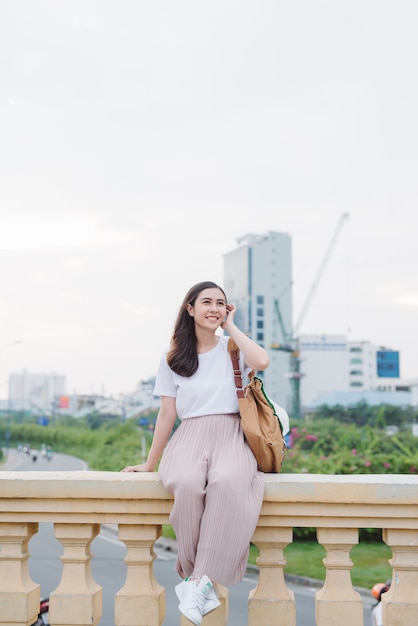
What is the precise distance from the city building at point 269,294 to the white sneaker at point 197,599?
118406 millimetres

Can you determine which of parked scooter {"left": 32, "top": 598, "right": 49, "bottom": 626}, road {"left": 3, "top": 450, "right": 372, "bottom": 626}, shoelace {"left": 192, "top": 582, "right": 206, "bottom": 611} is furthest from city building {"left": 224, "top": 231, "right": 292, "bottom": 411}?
shoelace {"left": 192, "top": 582, "right": 206, "bottom": 611}

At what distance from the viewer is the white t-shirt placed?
3.06 metres

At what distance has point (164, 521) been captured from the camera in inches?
110

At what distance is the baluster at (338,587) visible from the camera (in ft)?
8.67

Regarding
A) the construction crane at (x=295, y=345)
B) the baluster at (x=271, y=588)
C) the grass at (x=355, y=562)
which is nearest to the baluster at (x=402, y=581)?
the baluster at (x=271, y=588)

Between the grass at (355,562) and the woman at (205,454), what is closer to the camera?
the woman at (205,454)

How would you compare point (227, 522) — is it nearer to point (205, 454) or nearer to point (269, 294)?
point (205, 454)

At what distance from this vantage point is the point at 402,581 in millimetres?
2656

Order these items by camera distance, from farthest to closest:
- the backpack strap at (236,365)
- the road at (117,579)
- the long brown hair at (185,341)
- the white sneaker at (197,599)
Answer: the road at (117,579) < the long brown hair at (185,341) < the backpack strap at (236,365) < the white sneaker at (197,599)

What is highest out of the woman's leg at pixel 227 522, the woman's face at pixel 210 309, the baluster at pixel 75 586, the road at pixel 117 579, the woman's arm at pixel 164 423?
the woman's face at pixel 210 309

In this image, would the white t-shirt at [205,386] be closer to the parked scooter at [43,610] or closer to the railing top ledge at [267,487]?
the railing top ledge at [267,487]

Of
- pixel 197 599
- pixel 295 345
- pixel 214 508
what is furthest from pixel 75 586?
pixel 295 345

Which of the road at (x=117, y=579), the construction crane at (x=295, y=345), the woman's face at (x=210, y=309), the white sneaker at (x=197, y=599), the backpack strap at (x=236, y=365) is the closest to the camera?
the white sneaker at (x=197, y=599)

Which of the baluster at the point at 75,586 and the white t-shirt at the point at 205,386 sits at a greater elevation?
the white t-shirt at the point at 205,386
